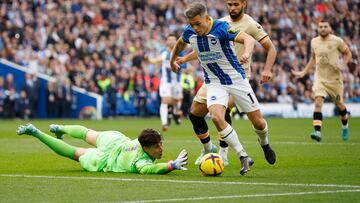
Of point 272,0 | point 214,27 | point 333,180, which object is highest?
point 272,0

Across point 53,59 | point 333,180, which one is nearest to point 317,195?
point 333,180

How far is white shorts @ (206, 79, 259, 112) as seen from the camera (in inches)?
498

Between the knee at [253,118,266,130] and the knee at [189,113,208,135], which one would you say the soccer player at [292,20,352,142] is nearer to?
the knee at [189,113,208,135]

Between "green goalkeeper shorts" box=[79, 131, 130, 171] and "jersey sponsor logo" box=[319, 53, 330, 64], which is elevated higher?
"jersey sponsor logo" box=[319, 53, 330, 64]

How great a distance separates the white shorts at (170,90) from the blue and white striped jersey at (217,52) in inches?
535

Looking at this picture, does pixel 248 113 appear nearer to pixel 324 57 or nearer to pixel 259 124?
pixel 259 124

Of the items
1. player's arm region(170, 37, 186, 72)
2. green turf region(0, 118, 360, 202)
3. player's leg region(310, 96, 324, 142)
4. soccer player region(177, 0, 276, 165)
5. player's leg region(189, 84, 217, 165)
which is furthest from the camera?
player's leg region(310, 96, 324, 142)

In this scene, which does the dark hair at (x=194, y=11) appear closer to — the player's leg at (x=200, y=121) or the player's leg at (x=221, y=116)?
the player's leg at (x=221, y=116)

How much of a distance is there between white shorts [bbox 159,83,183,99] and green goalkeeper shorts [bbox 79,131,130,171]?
13466 mm

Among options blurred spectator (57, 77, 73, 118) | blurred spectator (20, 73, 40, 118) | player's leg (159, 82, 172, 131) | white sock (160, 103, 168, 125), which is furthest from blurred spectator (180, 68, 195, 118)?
white sock (160, 103, 168, 125)

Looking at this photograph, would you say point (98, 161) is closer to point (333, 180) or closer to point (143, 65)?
point (333, 180)

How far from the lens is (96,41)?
38031 mm

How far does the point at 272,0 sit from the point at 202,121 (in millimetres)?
31555

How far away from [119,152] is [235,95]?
1.77m
